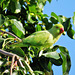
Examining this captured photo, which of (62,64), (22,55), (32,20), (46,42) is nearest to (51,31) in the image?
(46,42)

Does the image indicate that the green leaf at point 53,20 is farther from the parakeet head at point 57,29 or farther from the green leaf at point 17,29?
the green leaf at point 17,29

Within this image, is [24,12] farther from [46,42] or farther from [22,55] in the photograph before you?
[22,55]

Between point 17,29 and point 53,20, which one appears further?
point 53,20

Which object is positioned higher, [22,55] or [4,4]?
[4,4]

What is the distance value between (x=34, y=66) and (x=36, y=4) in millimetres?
1059

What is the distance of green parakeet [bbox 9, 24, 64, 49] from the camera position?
2.17 metres

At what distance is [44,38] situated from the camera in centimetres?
239

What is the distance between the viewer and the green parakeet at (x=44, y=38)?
2.17 m

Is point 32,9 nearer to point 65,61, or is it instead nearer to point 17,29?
point 17,29

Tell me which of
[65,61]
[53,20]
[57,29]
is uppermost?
[53,20]

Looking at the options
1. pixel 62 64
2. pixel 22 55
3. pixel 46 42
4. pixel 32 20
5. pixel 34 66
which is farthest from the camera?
pixel 32 20

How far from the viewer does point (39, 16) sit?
283 cm

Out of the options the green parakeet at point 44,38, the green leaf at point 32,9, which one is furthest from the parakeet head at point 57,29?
the green leaf at point 32,9

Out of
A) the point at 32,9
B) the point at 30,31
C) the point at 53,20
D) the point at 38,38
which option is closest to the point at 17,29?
the point at 38,38
